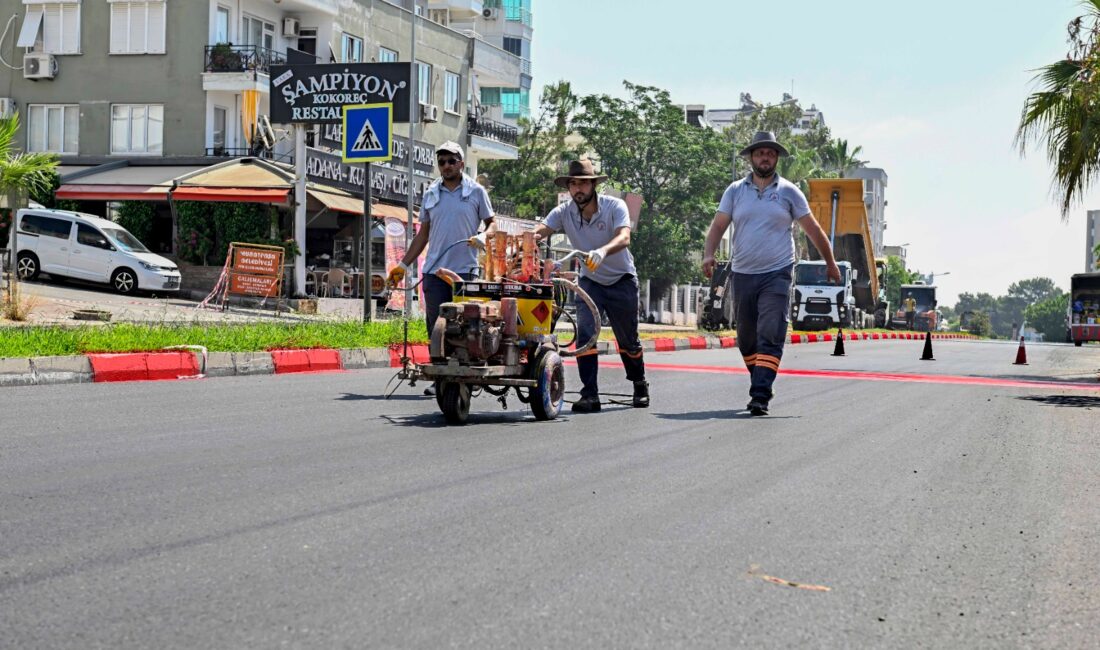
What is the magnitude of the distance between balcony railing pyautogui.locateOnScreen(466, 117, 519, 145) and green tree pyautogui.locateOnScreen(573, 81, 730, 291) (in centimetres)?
455

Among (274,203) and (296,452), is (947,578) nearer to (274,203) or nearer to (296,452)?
(296,452)

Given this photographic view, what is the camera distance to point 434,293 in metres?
10.5

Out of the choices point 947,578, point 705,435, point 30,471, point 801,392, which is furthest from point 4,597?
point 801,392

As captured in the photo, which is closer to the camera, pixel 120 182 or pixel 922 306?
pixel 120 182

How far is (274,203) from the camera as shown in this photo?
34.3 metres

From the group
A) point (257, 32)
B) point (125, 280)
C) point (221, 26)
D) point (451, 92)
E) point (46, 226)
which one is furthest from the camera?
point (451, 92)

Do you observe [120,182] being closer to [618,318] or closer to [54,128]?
[54,128]

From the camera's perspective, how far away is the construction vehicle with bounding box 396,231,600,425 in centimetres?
875

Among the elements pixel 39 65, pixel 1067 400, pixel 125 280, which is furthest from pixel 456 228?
pixel 39 65

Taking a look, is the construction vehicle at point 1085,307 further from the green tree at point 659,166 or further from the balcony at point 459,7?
the balcony at point 459,7

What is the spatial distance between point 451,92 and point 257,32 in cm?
989

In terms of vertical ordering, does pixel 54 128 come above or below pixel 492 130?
below

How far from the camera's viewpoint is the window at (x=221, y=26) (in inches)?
1475

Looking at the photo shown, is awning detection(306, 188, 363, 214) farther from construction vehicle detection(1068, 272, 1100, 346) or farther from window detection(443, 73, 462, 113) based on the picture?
construction vehicle detection(1068, 272, 1100, 346)
